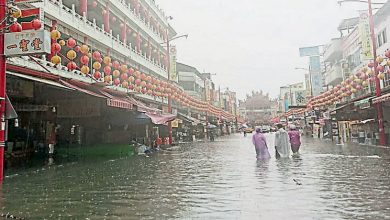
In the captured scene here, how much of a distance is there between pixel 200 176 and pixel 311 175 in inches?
126

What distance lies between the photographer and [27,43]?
11.4m

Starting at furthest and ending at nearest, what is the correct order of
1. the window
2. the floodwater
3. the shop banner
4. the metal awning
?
the window → the shop banner → the metal awning → the floodwater

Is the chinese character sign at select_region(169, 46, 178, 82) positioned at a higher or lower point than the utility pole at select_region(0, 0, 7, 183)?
higher

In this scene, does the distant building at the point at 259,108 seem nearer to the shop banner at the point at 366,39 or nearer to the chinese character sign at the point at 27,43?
the shop banner at the point at 366,39

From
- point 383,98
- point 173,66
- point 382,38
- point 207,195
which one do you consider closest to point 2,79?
point 207,195

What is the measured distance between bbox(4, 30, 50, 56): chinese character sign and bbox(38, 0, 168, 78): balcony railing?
9123 mm

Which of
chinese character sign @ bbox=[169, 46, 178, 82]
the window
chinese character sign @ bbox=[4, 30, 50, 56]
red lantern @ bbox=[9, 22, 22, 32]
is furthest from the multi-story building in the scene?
red lantern @ bbox=[9, 22, 22, 32]

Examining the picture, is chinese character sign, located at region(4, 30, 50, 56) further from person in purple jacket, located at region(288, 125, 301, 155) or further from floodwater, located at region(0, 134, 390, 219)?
person in purple jacket, located at region(288, 125, 301, 155)

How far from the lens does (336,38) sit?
143ft

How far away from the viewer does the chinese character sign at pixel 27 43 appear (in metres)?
11.3

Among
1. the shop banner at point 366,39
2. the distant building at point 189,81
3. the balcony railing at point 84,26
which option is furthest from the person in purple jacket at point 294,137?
the distant building at point 189,81

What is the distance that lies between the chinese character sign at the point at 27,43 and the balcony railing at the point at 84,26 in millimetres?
9123

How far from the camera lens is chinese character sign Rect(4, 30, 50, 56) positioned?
11.3 metres

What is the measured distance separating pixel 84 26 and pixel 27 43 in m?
13.8
